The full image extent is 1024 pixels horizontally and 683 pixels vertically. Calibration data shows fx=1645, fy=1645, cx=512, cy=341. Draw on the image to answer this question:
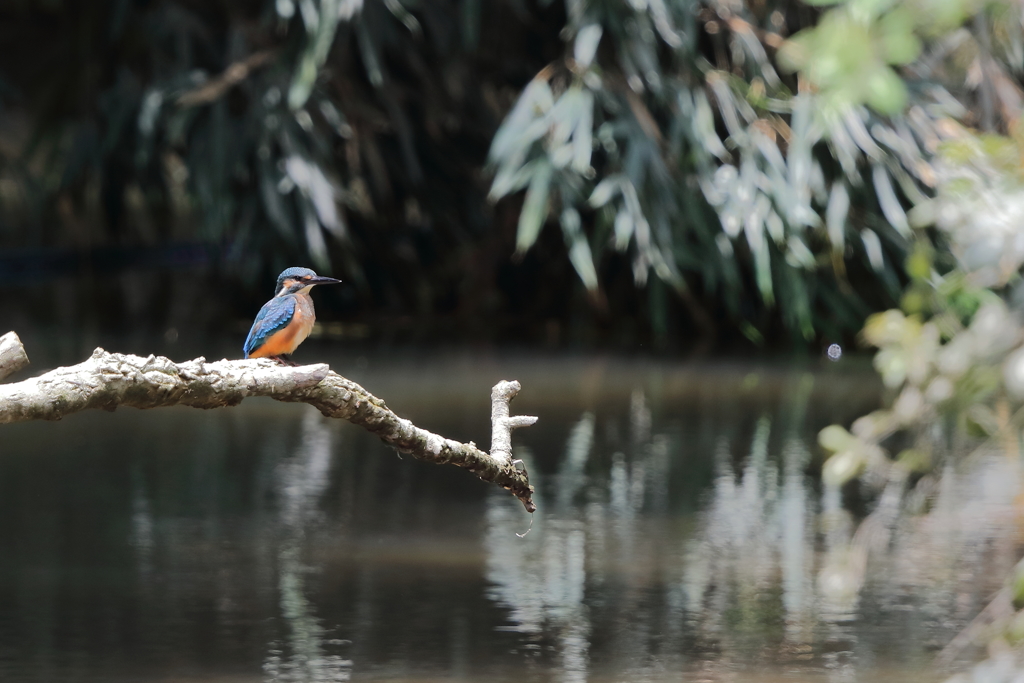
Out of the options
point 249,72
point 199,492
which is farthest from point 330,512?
point 249,72

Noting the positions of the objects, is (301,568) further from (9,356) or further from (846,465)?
(846,465)

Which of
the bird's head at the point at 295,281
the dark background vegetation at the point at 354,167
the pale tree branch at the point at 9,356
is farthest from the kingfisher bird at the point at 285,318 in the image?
the dark background vegetation at the point at 354,167

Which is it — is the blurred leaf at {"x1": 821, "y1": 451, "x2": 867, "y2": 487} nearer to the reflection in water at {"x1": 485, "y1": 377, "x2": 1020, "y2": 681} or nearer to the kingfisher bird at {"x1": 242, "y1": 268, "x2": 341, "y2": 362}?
the reflection in water at {"x1": 485, "y1": 377, "x2": 1020, "y2": 681}

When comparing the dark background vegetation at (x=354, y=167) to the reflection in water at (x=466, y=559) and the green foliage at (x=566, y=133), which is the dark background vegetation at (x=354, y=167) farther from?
the reflection in water at (x=466, y=559)

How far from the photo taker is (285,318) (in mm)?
4125

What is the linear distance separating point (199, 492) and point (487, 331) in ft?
21.6

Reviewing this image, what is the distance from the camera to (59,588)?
498 centimetres

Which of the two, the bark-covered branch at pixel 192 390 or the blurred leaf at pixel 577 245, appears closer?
the bark-covered branch at pixel 192 390

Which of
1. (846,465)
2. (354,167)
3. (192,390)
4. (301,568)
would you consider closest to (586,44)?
(354,167)

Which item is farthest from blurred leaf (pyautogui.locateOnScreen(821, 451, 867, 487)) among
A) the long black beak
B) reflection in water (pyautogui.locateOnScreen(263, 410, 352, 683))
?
reflection in water (pyautogui.locateOnScreen(263, 410, 352, 683))

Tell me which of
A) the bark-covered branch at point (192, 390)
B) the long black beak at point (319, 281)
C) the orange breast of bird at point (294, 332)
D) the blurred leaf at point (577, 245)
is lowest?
the bark-covered branch at point (192, 390)

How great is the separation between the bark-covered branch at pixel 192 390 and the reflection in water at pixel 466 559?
1.15 meters

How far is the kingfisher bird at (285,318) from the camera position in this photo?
404 cm

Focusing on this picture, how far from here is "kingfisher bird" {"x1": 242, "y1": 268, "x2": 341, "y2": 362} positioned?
4.04 metres
